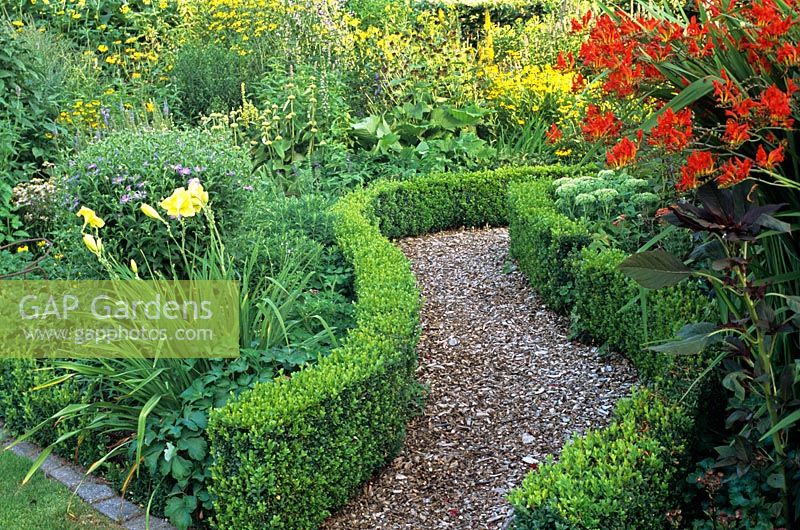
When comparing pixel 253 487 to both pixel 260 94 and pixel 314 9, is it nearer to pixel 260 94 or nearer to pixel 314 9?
pixel 260 94

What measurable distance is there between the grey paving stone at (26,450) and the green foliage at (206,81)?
4853 millimetres

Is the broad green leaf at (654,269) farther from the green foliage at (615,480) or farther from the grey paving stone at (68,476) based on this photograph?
the grey paving stone at (68,476)

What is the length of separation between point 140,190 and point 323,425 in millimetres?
1969

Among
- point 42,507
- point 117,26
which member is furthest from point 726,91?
point 117,26

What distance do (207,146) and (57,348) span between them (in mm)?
1510

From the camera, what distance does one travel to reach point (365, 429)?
3.78m

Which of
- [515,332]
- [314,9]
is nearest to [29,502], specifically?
[515,332]

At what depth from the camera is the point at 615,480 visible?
303 centimetres

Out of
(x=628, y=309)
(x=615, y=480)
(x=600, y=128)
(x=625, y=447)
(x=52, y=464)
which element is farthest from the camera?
(x=628, y=309)

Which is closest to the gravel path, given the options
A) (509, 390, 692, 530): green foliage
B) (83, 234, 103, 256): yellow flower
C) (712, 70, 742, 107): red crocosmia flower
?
(509, 390, 692, 530): green foliage

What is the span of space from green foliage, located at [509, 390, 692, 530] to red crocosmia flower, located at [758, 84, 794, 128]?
127 cm

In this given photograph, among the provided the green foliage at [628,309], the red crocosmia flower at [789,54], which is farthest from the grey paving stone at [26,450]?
the red crocosmia flower at [789,54]

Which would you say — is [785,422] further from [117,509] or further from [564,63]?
[117,509]

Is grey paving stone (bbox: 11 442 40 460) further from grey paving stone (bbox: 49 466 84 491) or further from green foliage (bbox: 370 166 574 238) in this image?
green foliage (bbox: 370 166 574 238)
